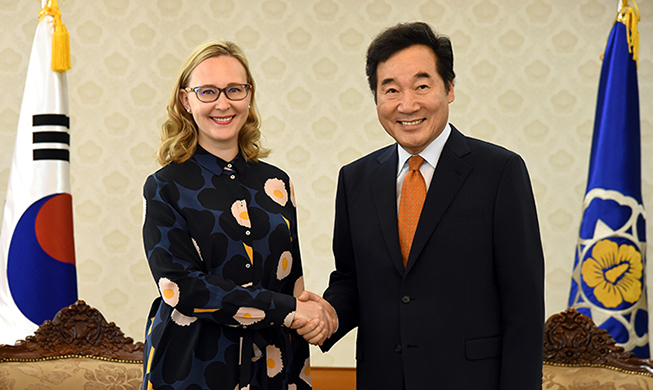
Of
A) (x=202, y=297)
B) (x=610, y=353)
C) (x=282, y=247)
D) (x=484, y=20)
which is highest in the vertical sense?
(x=484, y=20)

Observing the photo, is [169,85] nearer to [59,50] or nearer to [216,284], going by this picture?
[59,50]

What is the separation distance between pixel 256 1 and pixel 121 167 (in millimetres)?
1400

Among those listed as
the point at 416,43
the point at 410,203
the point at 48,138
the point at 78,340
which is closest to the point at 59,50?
the point at 48,138

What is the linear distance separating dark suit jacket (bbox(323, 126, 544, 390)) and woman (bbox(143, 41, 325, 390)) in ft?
0.88

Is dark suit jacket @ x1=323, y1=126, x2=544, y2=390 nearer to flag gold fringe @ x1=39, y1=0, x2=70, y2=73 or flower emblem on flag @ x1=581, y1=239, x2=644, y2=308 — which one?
flower emblem on flag @ x1=581, y1=239, x2=644, y2=308

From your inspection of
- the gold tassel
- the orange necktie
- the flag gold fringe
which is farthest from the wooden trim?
the gold tassel

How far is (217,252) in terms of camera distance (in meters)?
1.72

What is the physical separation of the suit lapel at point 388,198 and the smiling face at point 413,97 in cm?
12

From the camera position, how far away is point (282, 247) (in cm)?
182

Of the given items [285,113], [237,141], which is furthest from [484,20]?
[237,141]

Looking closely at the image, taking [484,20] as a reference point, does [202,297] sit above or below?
below

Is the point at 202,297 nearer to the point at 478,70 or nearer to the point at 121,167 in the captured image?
the point at 121,167

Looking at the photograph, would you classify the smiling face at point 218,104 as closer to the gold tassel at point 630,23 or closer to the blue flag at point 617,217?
the blue flag at point 617,217

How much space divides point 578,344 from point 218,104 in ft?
6.00
